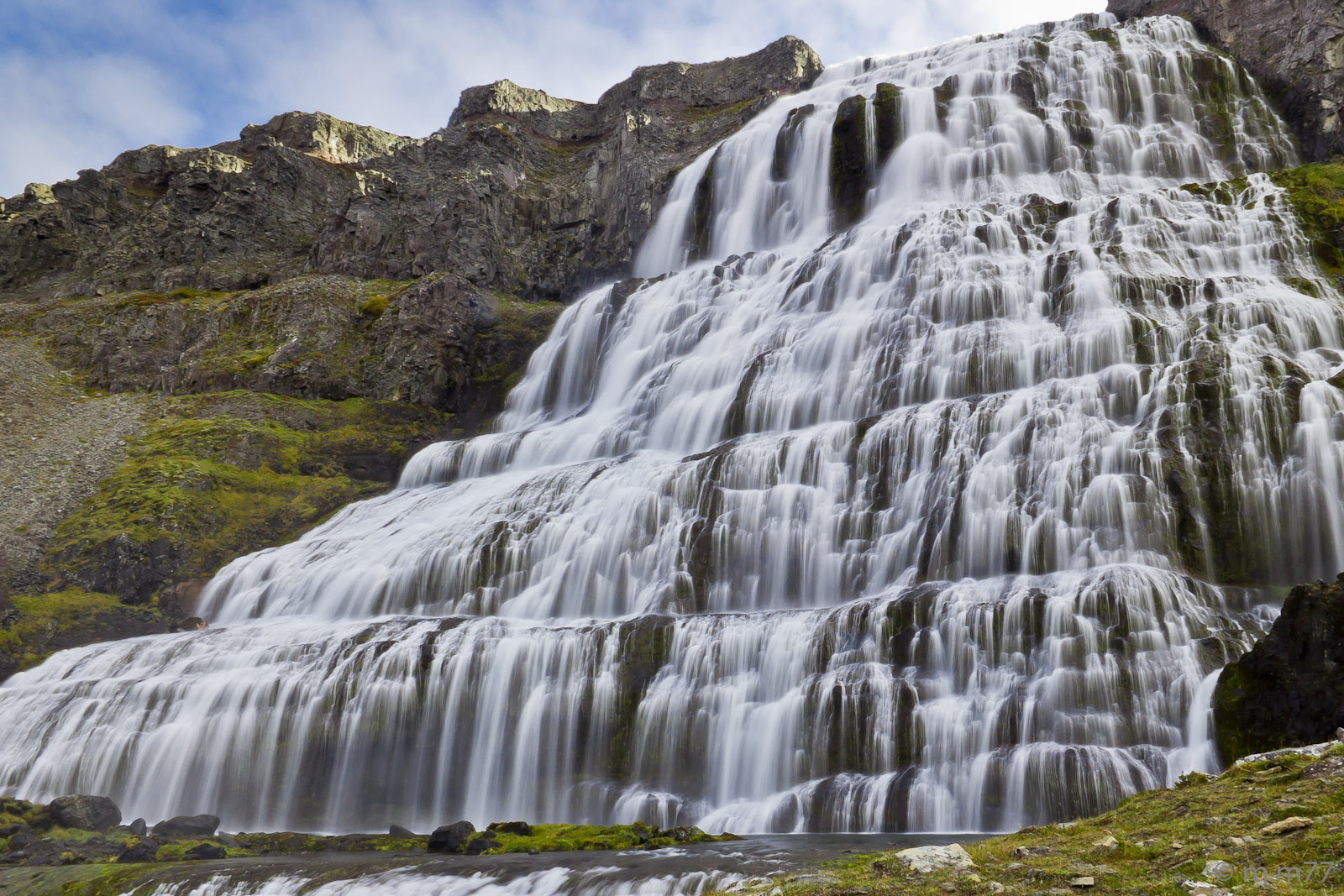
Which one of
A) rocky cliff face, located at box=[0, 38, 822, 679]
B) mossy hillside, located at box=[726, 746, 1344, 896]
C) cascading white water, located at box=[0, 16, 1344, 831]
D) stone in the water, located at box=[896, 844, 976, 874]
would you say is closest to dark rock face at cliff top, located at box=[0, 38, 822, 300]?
rocky cliff face, located at box=[0, 38, 822, 679]

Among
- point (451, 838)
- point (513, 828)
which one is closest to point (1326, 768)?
point (513, 828)

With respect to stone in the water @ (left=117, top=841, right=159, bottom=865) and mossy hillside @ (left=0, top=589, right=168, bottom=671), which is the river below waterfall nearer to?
stone in the water @ (left=117, top=841, right=159, bottom=865)

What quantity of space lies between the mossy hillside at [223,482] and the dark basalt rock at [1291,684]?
29099mm

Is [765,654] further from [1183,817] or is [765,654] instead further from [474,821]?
[1183,817]

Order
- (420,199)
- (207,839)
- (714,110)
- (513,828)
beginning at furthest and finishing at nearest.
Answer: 1. (714,110)
2. (420,199)
3. (207,839)
4. (513,828)

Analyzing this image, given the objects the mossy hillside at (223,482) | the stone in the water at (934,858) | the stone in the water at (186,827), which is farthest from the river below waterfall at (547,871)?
the mossy hillside at (223,482)

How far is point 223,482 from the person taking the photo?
115 ft

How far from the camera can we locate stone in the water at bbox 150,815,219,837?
16.4m

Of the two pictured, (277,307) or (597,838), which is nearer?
(597,838)

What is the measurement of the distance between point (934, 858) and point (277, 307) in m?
50.1

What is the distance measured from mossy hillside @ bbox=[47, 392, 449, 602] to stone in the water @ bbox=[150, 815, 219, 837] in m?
14.9

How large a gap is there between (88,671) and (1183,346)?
2707cm

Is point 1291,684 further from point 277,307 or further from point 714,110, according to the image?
point 714,110

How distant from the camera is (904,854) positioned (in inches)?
307
